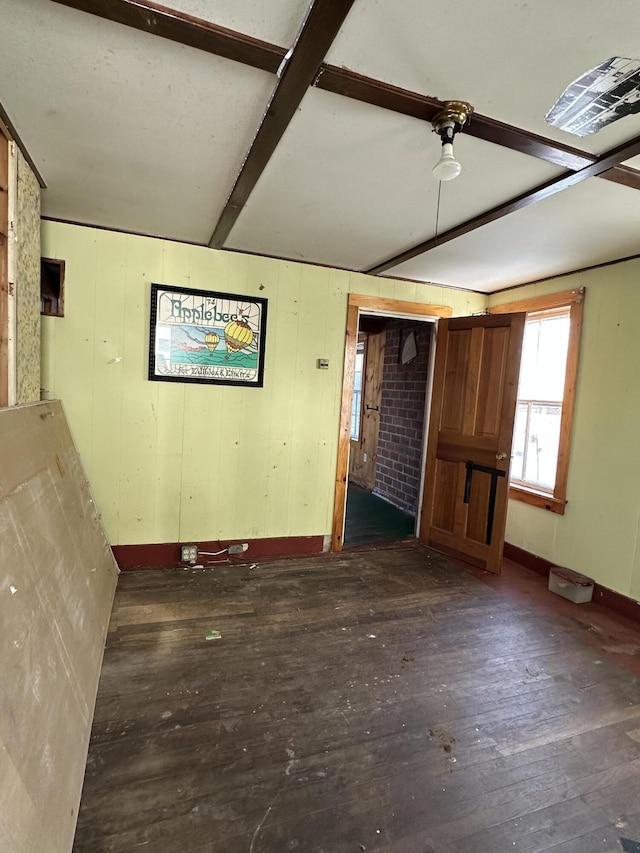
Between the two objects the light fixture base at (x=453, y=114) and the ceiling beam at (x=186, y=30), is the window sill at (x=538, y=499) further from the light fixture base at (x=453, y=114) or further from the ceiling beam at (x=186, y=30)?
the ceiling beam at (x=186, y=30)

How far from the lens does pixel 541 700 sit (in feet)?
6.55

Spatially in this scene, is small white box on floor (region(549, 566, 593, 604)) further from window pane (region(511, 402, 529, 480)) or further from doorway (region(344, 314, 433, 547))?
doorway (region(344, 314, 433, 547))

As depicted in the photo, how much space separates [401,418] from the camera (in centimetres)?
525

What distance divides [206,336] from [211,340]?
1.9 inches

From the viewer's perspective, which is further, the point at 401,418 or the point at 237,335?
the point at 401,418

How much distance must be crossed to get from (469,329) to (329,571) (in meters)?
2.42

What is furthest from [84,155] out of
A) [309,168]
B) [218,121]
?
[309,168]

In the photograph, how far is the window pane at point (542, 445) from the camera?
11.6ft

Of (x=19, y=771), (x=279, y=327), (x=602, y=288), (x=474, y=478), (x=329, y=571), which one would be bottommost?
(x=329, y=571)

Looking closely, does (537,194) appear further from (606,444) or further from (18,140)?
(18,140)

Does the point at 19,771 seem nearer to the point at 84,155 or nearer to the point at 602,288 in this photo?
the point at 84,155

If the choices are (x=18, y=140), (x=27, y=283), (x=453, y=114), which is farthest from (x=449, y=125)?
(x=27, y=283)

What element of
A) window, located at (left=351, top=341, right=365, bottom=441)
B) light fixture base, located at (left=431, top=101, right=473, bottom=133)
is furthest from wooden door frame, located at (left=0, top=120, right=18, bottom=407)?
window, located at (left=351, top=341, right=365, bottom=441)

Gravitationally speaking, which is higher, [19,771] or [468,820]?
[19,771]
